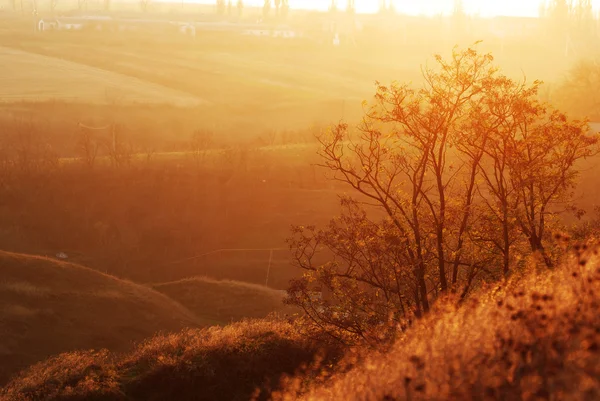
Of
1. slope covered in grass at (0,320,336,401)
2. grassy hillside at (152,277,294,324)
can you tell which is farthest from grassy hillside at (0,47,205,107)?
slope covered in grass at (0,320,336,401)

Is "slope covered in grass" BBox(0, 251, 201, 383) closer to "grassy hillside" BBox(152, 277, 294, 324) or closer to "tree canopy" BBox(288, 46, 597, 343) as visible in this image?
"grassy hillside" BBox(152, 277, 294, 324)

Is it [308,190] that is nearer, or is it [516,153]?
[516,153]

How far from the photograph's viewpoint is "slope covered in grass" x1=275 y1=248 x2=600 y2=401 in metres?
8.38

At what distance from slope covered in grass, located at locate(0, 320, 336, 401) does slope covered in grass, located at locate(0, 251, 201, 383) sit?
1346 cm

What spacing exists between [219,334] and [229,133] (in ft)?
252

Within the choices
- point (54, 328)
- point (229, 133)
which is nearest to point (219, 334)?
point (54, 328)

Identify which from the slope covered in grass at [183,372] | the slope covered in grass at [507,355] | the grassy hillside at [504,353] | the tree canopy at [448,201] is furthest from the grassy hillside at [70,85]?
the slope covered in grass at [507,355]

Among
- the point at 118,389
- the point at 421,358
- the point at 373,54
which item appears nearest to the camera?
the point at 421,358

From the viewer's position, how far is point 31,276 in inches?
1702

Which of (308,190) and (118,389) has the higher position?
(118,389)

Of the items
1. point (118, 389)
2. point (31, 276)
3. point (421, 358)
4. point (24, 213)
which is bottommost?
point (24, 213)

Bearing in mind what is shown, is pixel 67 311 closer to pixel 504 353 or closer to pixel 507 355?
pixel 504 353

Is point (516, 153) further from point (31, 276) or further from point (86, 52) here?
point (86, 52)

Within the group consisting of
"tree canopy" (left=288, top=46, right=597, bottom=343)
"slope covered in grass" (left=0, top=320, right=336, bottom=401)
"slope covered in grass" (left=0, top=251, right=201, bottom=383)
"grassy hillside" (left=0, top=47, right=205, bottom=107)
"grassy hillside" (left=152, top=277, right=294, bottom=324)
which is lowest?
"grassy hillside" (left=152, top=277, right=294, bottom=324)
